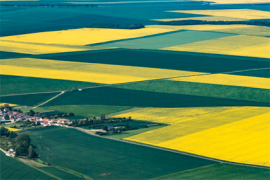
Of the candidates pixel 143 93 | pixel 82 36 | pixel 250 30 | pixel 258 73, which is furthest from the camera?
pixel 250 30

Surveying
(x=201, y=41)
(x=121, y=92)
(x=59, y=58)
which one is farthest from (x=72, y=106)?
(x=201, y=41)

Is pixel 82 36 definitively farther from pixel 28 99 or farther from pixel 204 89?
pixel 28 99

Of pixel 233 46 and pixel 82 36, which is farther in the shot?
pixel 82 36

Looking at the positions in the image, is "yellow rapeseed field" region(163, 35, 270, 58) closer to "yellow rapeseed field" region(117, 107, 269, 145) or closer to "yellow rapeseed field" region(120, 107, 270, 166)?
"yellow rapeseed field" region(117, 107, 269, 145)

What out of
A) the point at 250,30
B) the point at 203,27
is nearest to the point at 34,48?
the point at 203,27

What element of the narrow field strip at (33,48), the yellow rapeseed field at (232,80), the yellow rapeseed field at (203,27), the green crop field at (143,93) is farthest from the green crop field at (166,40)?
the yellow rapeseed field at (232,80)

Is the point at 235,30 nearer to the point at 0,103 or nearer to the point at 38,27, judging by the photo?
the point at 38,27
